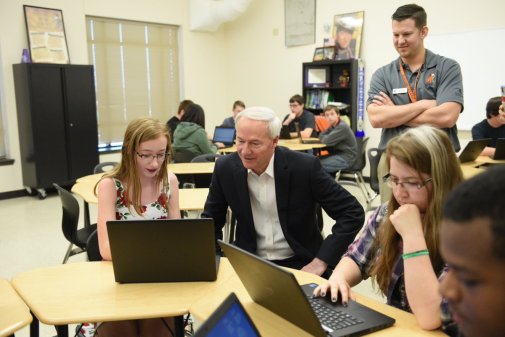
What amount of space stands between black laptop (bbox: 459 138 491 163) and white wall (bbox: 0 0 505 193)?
6.74 feet

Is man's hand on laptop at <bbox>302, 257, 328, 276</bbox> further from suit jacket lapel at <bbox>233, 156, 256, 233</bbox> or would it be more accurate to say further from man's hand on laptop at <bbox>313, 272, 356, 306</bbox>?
man's hand on laptop at <bbox>313, 272, 356, 306</bbox>

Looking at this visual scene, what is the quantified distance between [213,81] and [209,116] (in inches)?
26.6

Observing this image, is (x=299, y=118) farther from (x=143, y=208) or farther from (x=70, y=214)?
(x=143, y=208)

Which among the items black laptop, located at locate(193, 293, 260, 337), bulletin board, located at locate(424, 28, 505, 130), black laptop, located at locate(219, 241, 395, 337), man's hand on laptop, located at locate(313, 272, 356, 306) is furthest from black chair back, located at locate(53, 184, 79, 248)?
bulletin board, located at locate(424, 28, 505, 130)

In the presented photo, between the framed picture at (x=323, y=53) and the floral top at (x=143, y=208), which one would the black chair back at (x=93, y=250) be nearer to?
the floral top at (x=143, y=208)

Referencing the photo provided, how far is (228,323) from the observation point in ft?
3.16

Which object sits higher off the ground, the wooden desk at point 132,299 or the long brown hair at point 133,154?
the long brown hair at point 133,154

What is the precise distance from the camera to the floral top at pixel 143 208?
2254 mm

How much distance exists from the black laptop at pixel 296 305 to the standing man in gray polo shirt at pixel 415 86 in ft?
3.67

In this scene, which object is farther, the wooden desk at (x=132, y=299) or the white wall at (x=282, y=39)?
the white wall at (x=282, y=39)

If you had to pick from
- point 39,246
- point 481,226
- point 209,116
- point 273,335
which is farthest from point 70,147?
point 481,226

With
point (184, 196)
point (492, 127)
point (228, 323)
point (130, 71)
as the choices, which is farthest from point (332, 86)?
point (228, 323)

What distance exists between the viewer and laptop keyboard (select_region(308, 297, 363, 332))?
131 centimetres

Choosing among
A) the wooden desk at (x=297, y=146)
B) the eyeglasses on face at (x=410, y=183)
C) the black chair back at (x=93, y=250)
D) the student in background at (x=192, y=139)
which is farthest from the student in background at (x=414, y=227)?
the wooden desk at (x=297, y=146)
